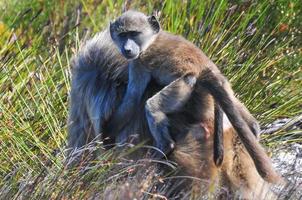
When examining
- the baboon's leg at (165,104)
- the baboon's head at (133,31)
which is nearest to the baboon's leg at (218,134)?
the baboon's leg at (165,104)

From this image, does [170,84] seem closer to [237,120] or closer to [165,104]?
[165,104]

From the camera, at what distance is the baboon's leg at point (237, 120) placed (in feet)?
18.9

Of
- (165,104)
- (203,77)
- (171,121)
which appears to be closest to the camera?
(165,104)

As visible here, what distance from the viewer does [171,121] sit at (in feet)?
19.4

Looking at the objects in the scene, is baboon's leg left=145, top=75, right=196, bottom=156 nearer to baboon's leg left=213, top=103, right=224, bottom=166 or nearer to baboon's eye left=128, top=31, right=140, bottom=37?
baboon's leg left=213, top=103, right=224, bottom=166

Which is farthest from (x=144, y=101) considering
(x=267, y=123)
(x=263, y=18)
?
(x=263, y=18)

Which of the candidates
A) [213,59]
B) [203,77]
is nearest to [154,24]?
[203,77]

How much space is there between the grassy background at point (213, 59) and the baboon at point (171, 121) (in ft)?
1.59

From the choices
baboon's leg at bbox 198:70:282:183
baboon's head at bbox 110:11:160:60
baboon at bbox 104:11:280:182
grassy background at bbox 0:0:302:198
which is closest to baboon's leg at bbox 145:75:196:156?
baboon at bbox 104:11:280:182

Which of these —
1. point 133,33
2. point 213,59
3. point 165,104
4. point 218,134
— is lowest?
point 213,59

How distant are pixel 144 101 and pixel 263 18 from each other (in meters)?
3.32

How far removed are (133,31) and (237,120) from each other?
0.89 meters

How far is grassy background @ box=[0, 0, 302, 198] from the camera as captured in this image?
24.2 ft

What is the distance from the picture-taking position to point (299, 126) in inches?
324
